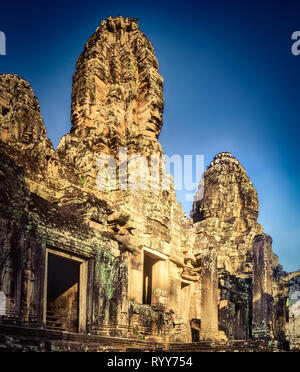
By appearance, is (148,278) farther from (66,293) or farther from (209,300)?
(66,293)

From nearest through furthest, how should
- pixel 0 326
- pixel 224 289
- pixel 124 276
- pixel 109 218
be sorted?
pixel 0 326, pixel 124 276, pixel 109 218, pixel 224 289

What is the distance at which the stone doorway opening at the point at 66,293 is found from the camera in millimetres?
13062

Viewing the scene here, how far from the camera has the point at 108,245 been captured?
559 inches

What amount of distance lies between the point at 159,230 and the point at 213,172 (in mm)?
24826

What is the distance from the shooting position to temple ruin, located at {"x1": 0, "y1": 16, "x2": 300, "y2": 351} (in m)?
11.0

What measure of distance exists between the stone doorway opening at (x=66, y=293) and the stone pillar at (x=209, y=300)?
4.78m

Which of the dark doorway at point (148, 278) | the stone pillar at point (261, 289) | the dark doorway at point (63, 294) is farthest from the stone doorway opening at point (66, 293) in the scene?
the stone pillar at point (261, 289)

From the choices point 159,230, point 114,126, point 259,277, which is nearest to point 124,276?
point 159,230

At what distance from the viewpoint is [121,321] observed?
13.8 meters

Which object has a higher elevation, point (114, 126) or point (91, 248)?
point (114, 126)

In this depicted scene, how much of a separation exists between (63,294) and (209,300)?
5.21 meters

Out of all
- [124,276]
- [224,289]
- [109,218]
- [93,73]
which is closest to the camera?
[124,276]

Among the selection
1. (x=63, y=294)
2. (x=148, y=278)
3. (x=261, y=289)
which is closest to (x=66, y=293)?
(x=63, y=294)
